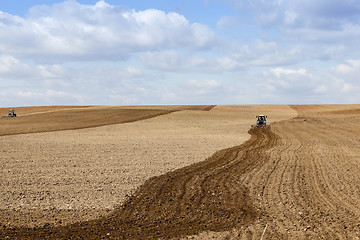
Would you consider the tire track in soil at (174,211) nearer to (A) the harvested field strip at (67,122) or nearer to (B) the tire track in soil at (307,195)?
(B) the tire track in soil at (307,195)

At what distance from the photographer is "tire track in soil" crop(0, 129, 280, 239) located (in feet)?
37.9

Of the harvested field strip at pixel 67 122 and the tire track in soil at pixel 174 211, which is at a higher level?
the harvested field strip at pixel 67 122

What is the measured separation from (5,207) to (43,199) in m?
1.42

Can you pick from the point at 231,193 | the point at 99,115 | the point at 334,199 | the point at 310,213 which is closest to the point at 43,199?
the point at 231,193

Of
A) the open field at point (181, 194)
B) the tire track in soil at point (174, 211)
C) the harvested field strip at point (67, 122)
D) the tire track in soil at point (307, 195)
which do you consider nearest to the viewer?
the tire track in soil at point (307, 195)

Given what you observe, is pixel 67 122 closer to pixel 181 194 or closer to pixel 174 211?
pixel 181 194

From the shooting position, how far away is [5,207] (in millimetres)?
14273

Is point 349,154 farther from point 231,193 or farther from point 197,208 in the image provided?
point 197,208

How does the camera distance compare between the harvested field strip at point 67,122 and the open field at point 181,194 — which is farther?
the harvested field strip at point 67,122

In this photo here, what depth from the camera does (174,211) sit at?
43.7 feet

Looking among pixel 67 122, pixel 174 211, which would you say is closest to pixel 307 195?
pixel 174 211

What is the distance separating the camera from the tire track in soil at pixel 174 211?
455 inches

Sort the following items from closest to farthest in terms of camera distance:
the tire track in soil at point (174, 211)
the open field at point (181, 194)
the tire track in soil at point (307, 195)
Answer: the tire track in soil at point (307, 195) < the tire track in soil at point (174, 211) < the open field at point (181, 194)

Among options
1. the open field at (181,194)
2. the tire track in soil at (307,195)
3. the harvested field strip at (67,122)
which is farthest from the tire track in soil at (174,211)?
the harvested field strip at (67,122)
